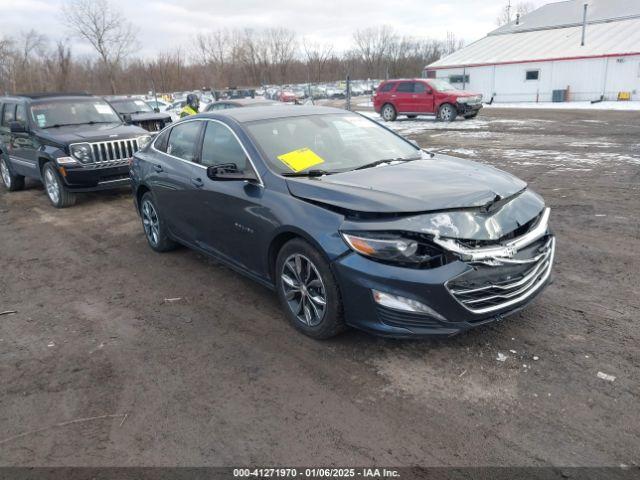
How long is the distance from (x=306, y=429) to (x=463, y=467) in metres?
0.88

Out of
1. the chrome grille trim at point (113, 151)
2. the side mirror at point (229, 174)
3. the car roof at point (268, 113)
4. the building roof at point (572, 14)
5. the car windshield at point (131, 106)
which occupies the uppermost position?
the building roof at point (572, 14)

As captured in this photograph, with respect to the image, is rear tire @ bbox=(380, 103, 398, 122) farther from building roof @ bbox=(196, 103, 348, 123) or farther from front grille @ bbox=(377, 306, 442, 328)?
front grille @ bbox=(377, 306, 442, 328)

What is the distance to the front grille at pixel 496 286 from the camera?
10.3ft

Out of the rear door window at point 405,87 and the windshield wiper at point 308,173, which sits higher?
the rear door window at point 405,87

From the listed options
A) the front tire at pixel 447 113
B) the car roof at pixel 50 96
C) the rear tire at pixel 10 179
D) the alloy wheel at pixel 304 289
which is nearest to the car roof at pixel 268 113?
the alloy wheel at pixel 304 289

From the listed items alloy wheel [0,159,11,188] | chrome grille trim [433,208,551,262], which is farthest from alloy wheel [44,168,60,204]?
chrome grille trim [433,208,551,262]

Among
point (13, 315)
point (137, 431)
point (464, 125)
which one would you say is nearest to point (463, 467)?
point (137, 431)

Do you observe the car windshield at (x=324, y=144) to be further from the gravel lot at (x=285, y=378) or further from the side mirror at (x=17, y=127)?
the side mirror at (x=17, y=127)

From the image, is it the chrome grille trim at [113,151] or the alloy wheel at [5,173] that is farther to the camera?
the alloy wheel at [5,173]

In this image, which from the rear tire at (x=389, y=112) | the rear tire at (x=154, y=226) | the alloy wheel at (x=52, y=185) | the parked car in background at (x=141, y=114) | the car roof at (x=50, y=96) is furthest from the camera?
the rear tire at (x=389, y=112)

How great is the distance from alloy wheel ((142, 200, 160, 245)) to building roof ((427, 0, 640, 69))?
3349 centimetres

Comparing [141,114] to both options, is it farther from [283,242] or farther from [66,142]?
[283,242]

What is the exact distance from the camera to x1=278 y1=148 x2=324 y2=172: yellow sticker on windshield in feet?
13.4

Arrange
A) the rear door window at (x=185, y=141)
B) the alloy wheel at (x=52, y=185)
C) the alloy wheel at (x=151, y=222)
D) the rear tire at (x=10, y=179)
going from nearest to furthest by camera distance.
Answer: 1. the rear door window at (x=185, y=141)
2. the alloy wheel at (x=151, y=222)
3. the alloy wheel at (x=52, y=185)
4. the rear tire at (x=10, y=179)
